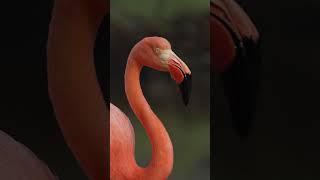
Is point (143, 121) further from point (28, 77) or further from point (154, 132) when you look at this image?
point (28, 77)

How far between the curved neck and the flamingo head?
0.05 m

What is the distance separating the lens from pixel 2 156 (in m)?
1.72

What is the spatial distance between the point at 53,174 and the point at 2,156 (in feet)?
0.71

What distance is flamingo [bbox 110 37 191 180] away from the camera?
1819mm

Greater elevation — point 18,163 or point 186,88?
point 186,88

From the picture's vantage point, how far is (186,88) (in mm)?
1822

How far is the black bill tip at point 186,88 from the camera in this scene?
5.95 ft

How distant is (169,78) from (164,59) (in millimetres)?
70
